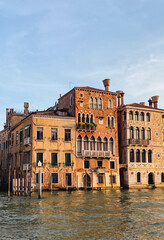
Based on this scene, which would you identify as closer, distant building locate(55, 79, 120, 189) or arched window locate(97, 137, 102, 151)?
distant building locate(55, 79, 120, 189)

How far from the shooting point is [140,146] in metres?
38.5

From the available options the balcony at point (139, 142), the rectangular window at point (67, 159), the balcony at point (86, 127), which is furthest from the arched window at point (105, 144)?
the rectangular window at point (67, 159)

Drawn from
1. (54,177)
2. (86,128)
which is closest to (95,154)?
(86,128)

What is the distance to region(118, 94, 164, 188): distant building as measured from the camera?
37.6 meters

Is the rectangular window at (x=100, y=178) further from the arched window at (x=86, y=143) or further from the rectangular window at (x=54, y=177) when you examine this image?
the rectangular window at (x=54, y=177)

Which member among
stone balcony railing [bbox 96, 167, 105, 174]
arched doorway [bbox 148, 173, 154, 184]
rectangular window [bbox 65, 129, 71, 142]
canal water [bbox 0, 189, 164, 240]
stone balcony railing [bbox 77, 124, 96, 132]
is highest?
stone balcony railing [bbox 77, 124, 96, 132]

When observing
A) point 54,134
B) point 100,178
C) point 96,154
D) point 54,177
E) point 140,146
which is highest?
point 54,134

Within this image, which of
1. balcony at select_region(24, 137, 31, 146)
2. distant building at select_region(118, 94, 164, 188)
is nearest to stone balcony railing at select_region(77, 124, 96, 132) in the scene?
distant building at select_region(118, 94, 164, 188)

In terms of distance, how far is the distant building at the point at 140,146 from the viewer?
37562 mm

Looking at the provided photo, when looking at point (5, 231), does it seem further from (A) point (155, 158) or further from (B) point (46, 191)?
(A) point (155, 158)

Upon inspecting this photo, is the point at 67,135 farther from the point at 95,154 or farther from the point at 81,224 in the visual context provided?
the point at 81,224

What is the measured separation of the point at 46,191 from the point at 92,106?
11230mm

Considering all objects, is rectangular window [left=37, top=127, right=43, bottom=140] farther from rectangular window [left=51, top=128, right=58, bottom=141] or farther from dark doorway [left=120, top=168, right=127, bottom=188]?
dark doorway [left=120, top=168, right=127, bottom=188]

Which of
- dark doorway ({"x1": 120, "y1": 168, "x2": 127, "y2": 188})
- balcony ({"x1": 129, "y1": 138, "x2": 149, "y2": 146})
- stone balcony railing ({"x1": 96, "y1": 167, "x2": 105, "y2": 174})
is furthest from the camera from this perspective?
dark doorway ({"x1": 120, "y1": 168, "x2": 127, "y2": 188})
